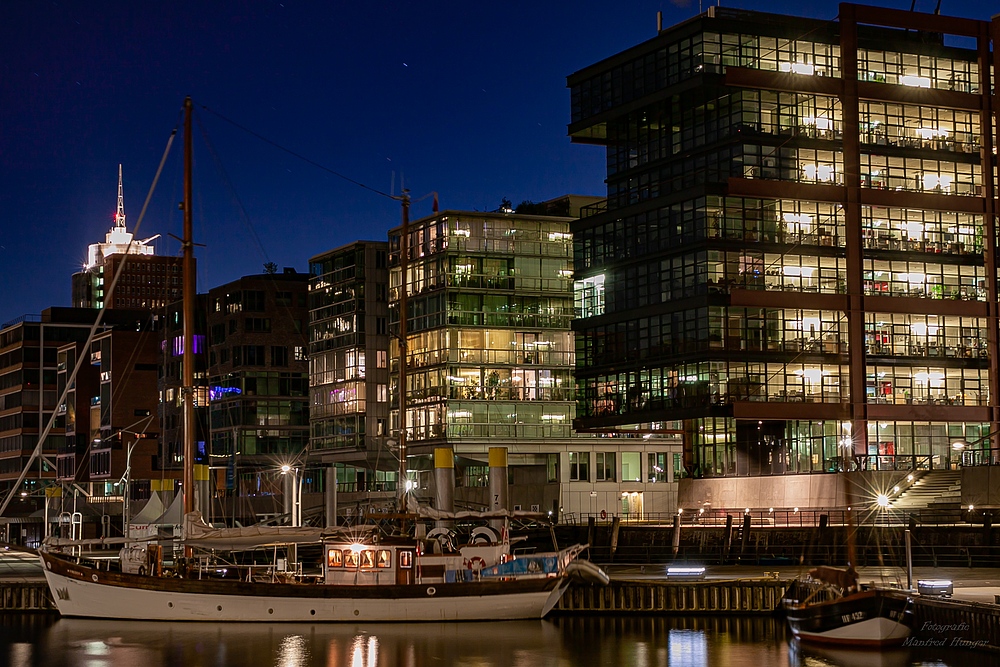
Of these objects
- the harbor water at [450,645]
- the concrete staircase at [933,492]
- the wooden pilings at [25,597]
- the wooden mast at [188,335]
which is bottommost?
the harbor water at [450,645]

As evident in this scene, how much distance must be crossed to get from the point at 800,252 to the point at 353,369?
4310 cm

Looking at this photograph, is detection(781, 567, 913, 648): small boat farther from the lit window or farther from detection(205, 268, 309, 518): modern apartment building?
detection(205, 268, 309, 518): modern apartment building

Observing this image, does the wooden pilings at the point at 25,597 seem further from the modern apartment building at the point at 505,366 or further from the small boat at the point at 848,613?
the small boat at the point at 848,613

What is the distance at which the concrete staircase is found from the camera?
82125 mm

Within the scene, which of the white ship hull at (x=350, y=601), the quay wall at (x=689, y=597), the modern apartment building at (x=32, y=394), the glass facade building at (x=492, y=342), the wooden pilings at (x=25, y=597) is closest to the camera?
the quay wall at (x=689, y=597)

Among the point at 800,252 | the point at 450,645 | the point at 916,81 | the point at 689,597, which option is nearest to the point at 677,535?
the point at 689,597

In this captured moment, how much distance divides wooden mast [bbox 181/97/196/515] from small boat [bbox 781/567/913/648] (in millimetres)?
29324

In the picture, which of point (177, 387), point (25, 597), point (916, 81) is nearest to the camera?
point (25, 597)

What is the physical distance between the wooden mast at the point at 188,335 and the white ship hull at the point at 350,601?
4.35m

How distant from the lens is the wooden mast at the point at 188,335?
68.5 meters

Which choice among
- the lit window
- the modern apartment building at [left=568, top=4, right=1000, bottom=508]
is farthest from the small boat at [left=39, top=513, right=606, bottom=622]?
the lit window

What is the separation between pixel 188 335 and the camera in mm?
68688

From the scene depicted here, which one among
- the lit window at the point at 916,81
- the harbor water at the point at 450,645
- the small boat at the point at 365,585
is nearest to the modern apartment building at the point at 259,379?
the lit window at the point at 916,81

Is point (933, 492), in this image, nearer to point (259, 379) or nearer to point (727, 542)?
point (727, 542)
